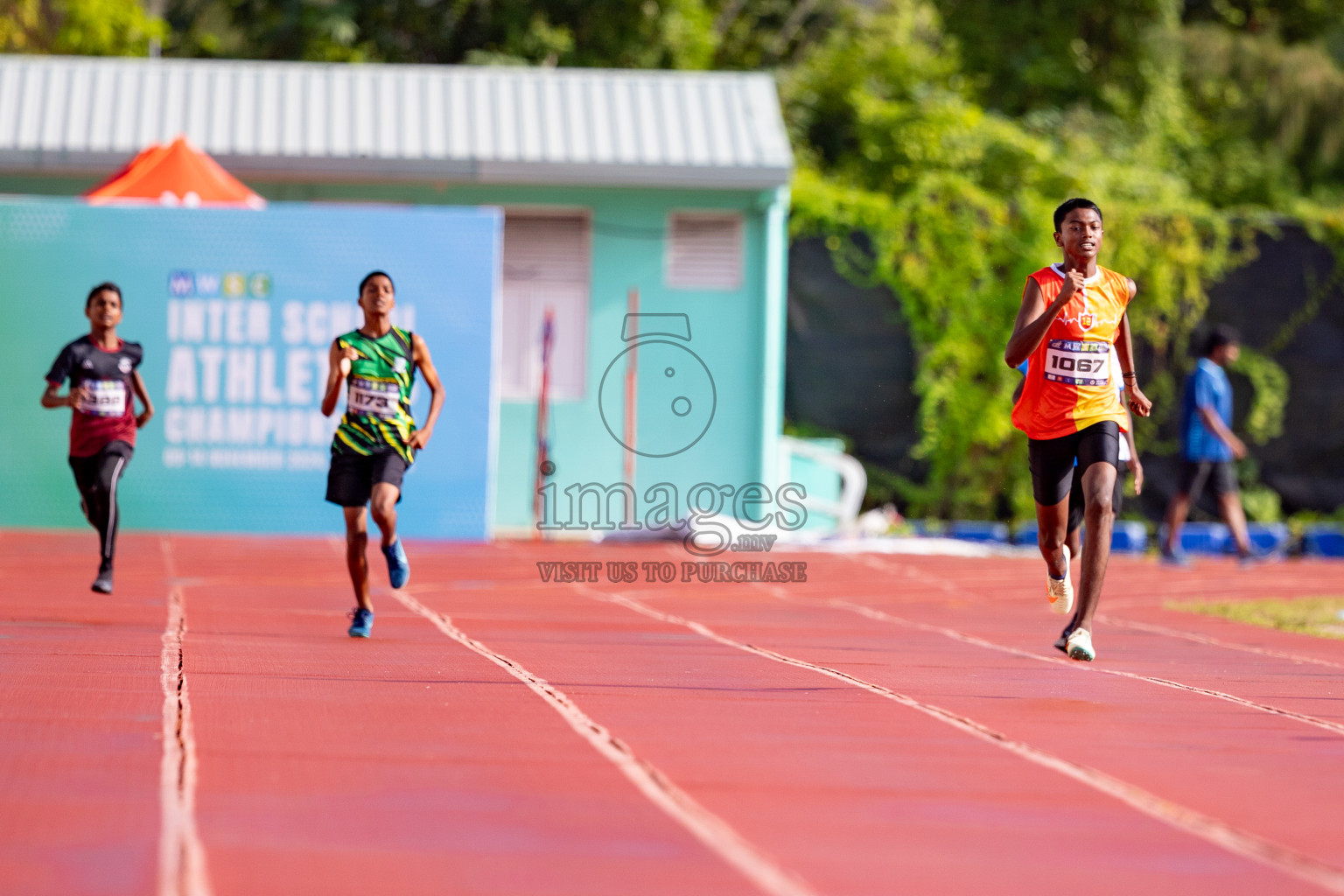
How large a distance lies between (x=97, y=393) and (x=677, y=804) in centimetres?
598

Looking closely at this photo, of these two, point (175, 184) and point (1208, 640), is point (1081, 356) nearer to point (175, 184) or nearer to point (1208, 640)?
point (1208, 640)

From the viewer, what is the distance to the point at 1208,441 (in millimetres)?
14109

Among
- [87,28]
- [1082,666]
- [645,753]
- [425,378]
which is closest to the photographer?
[645,753]

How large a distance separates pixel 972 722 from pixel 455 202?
11.3m

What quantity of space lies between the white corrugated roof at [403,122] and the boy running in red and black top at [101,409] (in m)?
6.54

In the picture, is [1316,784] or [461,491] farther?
[461,491]

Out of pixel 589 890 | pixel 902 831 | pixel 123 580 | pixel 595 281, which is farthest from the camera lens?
pixel 595 281

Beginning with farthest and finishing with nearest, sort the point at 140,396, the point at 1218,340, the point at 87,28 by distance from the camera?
the point at 87,28
the point at 1218,340
the point at 140,396

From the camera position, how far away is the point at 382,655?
23.7 feet

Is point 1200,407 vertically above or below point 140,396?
above

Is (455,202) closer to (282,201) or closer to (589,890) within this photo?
(282,201)

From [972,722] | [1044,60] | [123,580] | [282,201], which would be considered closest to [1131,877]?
[972,722]

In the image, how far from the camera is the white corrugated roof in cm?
1555

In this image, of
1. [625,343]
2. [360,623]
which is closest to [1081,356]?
[360,623]
